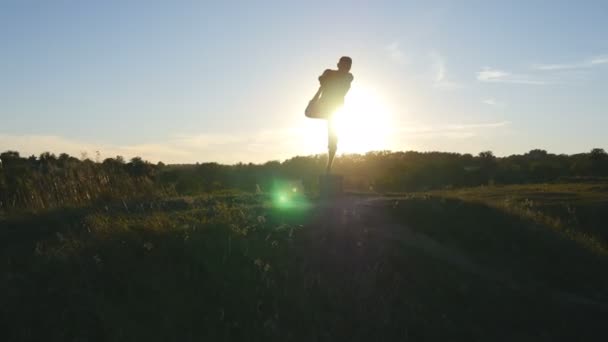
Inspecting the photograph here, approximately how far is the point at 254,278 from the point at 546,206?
11751 mm

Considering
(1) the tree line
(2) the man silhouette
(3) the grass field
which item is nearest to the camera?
(3) the grass field

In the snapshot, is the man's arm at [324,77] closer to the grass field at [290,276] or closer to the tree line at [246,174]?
the grass field at [290,276]

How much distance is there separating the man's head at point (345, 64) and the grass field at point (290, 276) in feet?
7.84

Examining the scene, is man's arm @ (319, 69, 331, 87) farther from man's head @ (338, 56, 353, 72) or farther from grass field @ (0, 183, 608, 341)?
grass field @ (0, 183, 608, 341)

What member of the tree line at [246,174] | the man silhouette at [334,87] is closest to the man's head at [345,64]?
the man silhouette at [334,87]

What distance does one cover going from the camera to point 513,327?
8.23 m

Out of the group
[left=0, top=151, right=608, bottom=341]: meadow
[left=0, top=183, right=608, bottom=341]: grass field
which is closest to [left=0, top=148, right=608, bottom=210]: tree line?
[left=0, top=151, right=608, bottom=341]: meadow

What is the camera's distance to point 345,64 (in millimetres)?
11461

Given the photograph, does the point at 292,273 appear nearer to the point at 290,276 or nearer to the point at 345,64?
the point at 290,276

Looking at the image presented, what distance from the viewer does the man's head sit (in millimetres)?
Result: 11453

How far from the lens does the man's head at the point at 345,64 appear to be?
11453 mm

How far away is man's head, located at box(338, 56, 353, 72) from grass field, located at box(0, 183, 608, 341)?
7.84ft

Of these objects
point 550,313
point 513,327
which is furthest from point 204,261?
point 550,313

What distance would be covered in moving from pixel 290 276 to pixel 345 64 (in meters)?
4.97
